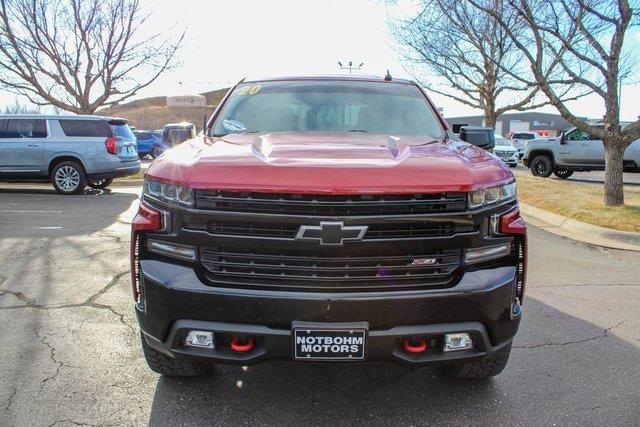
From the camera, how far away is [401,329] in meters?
2.35

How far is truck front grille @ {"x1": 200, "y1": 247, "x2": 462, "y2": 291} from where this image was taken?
2.36 m

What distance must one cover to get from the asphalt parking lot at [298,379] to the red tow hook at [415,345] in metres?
0.48

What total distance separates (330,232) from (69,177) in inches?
448

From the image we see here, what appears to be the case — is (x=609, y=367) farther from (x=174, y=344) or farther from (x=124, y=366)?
(x=124, y=366)

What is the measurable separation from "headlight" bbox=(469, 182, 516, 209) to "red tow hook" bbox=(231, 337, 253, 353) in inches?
46.8

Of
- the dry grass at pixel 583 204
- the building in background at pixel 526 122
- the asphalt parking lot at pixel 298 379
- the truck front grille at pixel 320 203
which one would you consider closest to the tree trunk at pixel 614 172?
the dry grass at pixel 583 204

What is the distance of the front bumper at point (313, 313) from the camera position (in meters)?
2.32

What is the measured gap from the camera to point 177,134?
3867 mm

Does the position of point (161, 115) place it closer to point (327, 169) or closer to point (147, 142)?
point (147, 142)

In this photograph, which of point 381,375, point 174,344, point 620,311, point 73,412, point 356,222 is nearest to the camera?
point 356,222

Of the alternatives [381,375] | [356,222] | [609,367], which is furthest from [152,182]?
[609,367]

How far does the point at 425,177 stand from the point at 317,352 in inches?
36.0

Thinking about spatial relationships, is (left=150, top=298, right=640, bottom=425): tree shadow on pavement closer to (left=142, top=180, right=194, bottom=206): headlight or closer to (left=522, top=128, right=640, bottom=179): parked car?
(left=142, top=180, right=194, bottom=206): headlight

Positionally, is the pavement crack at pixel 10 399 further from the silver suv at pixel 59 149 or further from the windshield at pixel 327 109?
the silver suv at pixel 59 149
